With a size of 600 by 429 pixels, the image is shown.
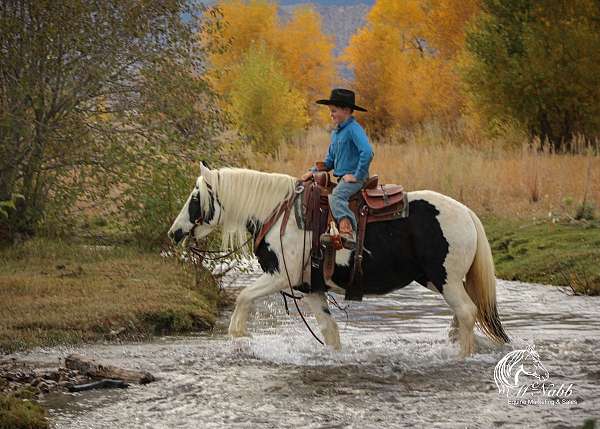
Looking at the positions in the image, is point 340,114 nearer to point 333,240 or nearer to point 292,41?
point 333,240

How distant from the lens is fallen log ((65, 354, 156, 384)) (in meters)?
8.28

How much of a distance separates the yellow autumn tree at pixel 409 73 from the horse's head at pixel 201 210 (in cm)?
3329

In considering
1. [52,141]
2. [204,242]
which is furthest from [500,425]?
[52,141]

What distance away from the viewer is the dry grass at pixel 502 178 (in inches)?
807

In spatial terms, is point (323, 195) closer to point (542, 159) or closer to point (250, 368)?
point (250, 368)

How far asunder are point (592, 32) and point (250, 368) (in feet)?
73.2

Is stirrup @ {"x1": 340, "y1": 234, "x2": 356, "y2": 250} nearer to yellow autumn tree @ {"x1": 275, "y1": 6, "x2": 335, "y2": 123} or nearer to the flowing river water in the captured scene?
the flowing river water

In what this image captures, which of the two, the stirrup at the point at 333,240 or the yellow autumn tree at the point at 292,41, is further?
the yellow autumn tree at the point at 292,41

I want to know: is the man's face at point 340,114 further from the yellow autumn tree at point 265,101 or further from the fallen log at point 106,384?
the yellow autumn tree at point 265,101

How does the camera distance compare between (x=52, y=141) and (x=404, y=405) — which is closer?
(x=404, y=405)

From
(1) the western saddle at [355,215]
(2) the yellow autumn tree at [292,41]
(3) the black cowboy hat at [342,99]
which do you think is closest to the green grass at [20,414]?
(1) the western saddle at [355,215]

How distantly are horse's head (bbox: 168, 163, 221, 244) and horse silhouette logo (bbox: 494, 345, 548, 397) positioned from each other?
292 centimetres

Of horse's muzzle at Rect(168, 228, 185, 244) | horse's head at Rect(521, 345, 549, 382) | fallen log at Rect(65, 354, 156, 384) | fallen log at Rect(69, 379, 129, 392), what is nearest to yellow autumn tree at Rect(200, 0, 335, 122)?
horse's muzzle at Rect(168, 228, 185, 244)

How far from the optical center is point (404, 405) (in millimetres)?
7559
